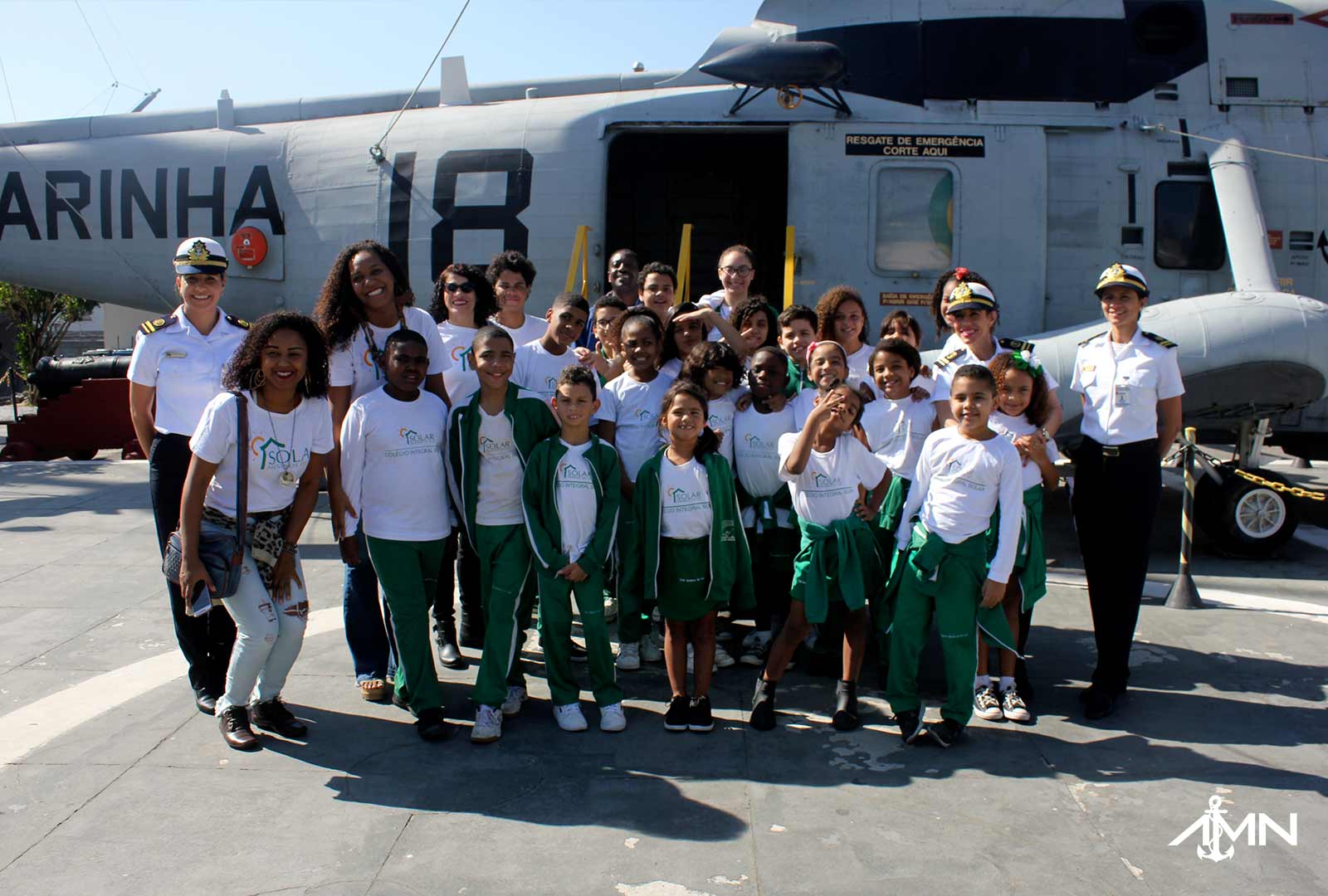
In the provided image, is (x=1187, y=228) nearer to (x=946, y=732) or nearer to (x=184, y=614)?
(x=946, y=732)

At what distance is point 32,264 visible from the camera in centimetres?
926

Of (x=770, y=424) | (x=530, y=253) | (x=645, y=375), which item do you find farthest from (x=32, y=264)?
(x=770, y=424)

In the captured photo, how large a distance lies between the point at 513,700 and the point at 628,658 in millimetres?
727

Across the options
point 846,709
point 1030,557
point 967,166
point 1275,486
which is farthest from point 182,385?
point 1275,486

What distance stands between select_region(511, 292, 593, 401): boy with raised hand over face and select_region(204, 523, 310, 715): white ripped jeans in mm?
1386

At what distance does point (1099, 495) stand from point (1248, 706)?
111 centimetres

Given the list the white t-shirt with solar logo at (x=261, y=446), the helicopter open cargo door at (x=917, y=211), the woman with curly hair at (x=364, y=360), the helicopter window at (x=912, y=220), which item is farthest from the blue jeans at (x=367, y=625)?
the helicopter window at (x=912, y=220)

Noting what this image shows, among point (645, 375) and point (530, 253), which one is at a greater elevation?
point (530, 253)

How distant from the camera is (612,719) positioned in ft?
13.4

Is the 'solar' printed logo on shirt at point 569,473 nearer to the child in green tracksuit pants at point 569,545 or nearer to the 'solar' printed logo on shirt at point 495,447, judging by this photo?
the child in green tracksuit pants at point 569,545

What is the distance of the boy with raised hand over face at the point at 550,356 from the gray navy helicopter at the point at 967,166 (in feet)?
11.4

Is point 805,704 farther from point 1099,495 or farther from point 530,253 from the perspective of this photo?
point 530,253

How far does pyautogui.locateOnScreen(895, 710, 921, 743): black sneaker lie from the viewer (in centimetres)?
397

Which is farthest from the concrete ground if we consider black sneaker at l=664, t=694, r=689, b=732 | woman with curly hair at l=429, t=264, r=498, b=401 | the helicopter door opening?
the helicopter door opening
